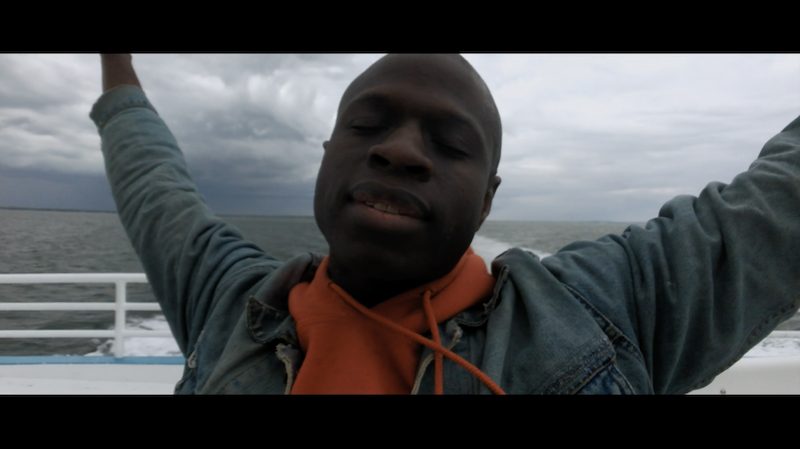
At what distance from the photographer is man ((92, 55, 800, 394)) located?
31.7 inches

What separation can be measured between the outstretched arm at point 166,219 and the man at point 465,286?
148mm

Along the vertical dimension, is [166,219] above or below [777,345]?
above

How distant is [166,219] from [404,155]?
864 millimetres

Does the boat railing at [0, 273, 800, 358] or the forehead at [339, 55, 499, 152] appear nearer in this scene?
the forehead at [339, 55, 499, 152]

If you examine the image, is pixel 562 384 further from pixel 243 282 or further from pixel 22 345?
pixel 22 345

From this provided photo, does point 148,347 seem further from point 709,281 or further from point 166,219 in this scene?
point 709,281

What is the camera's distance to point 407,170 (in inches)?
31.6

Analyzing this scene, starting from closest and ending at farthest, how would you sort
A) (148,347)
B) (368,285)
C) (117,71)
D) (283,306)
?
(368,285)
(283,306)
(117,71)
(148,347)

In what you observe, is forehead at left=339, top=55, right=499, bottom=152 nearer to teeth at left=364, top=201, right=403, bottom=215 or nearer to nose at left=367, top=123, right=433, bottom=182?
nose at left=367, top=123, right=433, bottom=182

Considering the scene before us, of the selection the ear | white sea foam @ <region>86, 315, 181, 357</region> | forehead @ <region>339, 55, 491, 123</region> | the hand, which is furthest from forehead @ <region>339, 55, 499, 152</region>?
white sea foam @ <region>86, 315, 181, 357</region>

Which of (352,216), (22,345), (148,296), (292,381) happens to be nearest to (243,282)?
(292,381)

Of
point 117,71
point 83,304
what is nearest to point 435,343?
point 117,71

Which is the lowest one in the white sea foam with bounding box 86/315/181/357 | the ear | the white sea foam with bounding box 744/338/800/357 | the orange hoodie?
the white sea foam with bounding box 86/315/181/357
